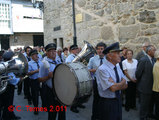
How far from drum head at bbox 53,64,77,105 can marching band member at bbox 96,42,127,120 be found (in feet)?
1.55

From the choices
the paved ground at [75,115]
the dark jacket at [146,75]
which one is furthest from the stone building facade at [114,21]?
the paved ground at [75,115]

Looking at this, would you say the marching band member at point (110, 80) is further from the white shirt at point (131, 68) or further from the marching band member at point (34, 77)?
the marching band member at point (34, 77)

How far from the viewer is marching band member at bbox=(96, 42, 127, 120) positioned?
9.70ft

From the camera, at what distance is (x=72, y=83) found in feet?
9.89

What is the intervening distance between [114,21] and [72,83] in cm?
467

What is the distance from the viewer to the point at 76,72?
2936 mm

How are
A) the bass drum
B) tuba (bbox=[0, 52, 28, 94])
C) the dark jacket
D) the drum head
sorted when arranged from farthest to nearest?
the dark jacket, tuba (bbox=[0, 52, 28, 94]), the drum head, the bass drum

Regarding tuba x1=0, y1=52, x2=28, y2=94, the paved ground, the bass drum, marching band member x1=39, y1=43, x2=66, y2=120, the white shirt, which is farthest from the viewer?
the white shirt

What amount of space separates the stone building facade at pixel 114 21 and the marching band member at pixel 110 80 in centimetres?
349

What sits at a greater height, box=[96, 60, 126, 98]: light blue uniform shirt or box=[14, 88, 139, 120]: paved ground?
box=[96, 60, 126, 98]: light blue uniform shirt

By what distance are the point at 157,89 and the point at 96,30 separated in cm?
427

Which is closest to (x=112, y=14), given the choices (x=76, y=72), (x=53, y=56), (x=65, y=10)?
(x=65, y=10)
